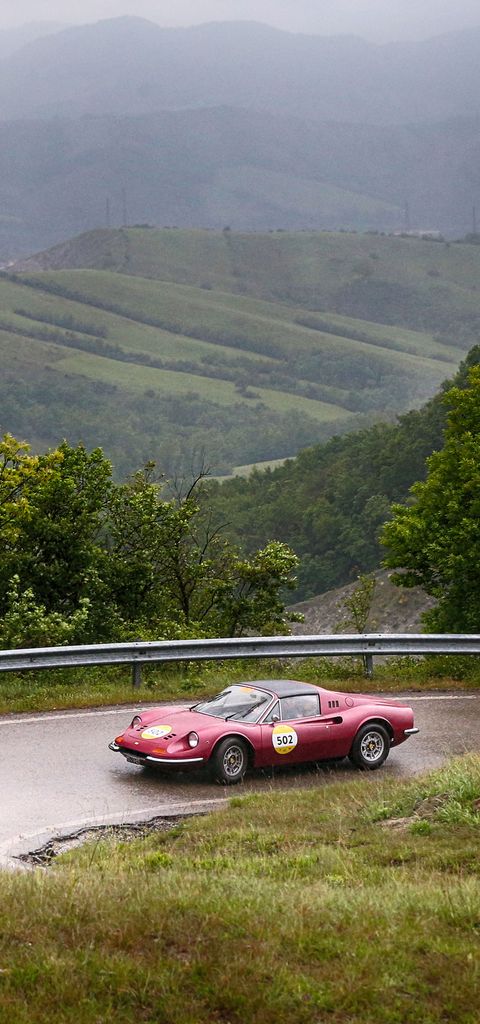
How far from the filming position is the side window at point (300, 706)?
487 inches

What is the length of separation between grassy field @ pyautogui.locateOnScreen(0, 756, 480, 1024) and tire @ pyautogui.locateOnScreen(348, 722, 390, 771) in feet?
11.8

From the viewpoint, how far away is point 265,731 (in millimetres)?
12133

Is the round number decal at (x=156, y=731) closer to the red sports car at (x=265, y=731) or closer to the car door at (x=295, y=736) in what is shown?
the red sports car at (x=265, y=731)

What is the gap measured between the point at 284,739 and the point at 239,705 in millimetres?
602

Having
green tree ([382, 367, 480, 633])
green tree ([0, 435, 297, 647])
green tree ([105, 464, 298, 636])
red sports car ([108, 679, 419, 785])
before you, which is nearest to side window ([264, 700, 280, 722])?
red sports car ([108, 679, 419, 785])

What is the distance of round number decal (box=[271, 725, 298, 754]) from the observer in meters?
12.2

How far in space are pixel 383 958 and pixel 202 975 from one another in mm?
957

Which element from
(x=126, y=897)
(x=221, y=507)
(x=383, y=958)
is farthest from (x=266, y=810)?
(x=221, y=507)

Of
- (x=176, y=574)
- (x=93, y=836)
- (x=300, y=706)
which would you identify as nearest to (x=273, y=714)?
(x=300, y=706)

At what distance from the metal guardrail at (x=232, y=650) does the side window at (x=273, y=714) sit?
3.70 meters

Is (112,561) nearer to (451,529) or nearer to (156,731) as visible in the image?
(451,529)

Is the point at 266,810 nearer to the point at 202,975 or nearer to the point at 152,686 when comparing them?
the point at 202,975

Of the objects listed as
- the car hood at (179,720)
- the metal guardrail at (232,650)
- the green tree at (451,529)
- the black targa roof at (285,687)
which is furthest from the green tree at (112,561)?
the black targa roof at (285,687)

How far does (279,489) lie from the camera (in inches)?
5084
